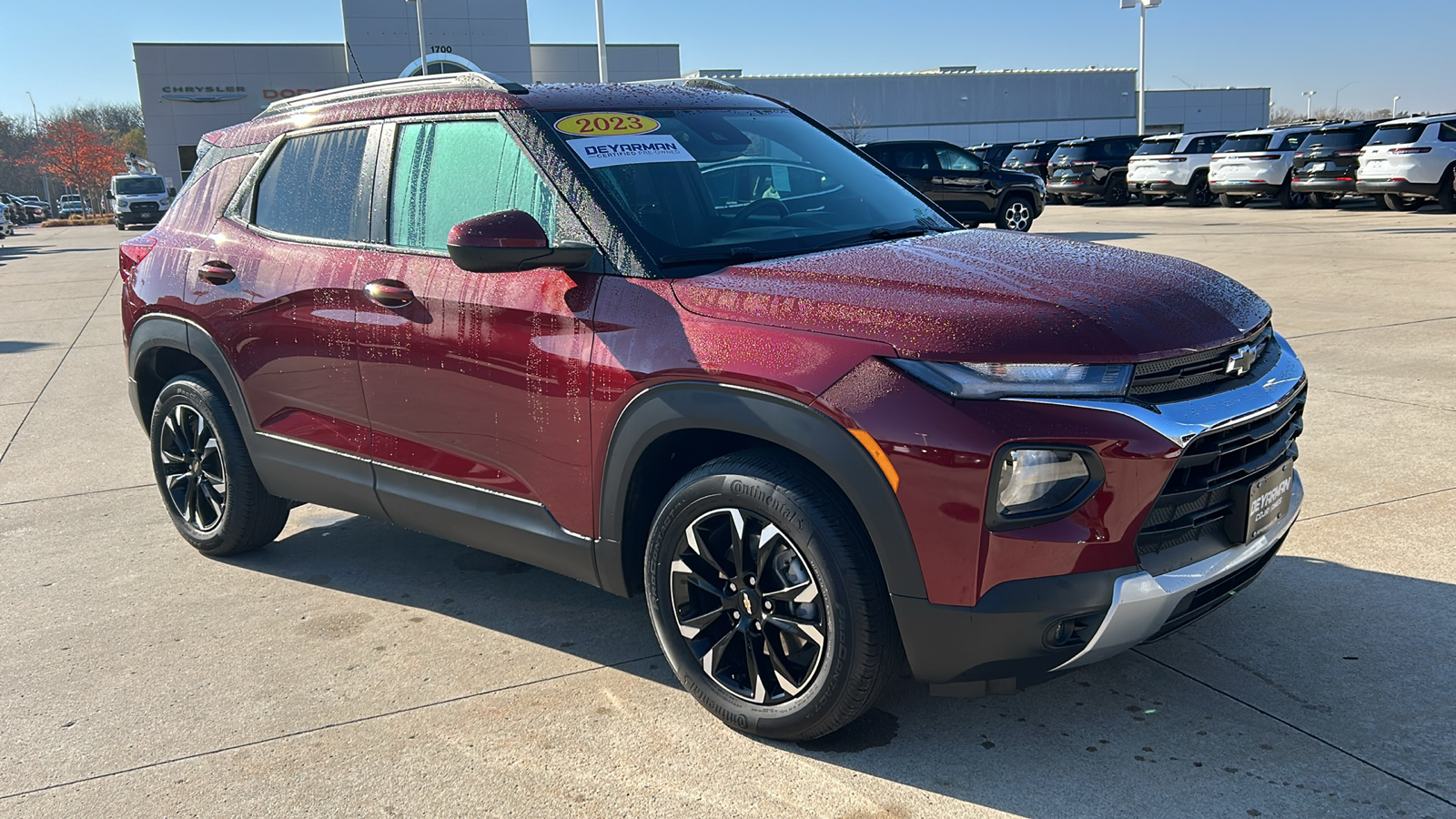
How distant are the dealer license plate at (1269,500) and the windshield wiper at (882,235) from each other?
1.34m

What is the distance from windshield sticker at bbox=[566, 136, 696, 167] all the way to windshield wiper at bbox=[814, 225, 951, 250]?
548 mm

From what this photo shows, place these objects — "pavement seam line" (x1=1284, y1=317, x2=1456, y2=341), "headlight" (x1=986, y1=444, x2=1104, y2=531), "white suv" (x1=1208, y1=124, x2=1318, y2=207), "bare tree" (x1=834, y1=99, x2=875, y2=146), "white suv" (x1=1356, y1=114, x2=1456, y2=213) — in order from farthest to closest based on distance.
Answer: "bare tree" (x1=834, y1=99, x2=875, y2=146) < "white suv" (x1=1208, y1=124, x2=1318, y2=207) < "white suv" (x1=1356, y1=114, x2=1456, y2=213) < "pavement seam line" (x1=1284, y1=317, x2=1456, y2=341) < "headlight" (x1=986, y1=444, x2=1104, y2=531)

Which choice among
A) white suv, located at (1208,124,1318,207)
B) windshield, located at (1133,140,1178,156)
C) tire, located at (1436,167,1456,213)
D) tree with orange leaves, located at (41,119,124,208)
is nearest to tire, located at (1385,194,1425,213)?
tire, located at (1436,167,1456,213)

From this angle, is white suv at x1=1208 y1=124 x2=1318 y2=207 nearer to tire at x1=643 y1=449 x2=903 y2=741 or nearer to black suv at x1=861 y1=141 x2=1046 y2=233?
black suv at x1=861 y1=141 x2=1046 y2=233

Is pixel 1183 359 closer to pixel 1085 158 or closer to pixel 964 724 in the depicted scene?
pixel 964 724

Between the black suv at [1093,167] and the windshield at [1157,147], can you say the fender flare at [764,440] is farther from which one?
the black suv at [1093,167]

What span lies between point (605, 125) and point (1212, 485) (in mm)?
2105

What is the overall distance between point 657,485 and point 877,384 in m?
0.91

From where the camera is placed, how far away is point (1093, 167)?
28.7 metres

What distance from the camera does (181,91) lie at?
4841 cm

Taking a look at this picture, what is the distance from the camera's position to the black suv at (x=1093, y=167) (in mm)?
28734

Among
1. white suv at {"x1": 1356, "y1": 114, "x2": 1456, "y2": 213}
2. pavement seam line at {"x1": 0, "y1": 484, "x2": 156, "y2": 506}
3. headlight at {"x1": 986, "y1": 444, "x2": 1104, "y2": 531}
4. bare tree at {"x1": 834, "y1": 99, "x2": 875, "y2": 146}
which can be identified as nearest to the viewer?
headlight at {"x1": 986, "y1": 444, "x2": 1104, "y2": 531}

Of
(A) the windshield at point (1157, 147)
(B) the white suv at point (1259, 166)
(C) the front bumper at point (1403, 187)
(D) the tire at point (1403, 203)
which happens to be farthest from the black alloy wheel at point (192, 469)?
(A) the windshield at point (1157, 147)

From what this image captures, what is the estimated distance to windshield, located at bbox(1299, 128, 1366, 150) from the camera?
22109 millimetres
